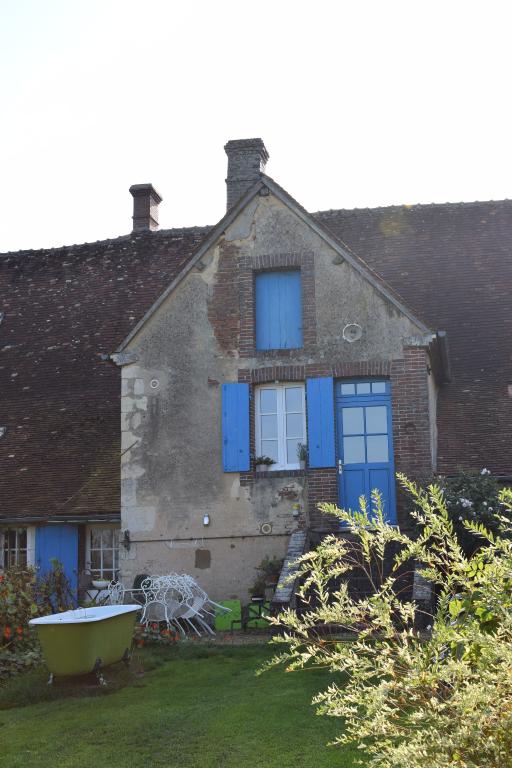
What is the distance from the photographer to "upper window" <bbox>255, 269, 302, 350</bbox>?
600 inches

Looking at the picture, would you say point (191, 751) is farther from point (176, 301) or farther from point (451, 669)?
point (176, 301)

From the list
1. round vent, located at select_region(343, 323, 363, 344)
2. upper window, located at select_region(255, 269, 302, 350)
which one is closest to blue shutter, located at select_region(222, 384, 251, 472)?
upper window, located at select_region(255, 269, 302, 350)

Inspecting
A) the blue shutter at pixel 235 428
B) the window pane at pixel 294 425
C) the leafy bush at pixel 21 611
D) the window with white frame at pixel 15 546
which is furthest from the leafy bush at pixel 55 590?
the window pane at pixel 294 425

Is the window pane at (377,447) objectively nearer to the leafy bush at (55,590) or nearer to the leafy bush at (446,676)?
the leafy bush at (55,590)

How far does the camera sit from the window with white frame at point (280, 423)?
14.8 meters

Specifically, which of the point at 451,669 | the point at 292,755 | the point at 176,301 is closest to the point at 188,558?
the point at 176,301

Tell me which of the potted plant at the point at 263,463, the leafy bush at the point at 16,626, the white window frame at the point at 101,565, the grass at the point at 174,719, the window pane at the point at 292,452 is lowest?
the grass at the point at 174,719

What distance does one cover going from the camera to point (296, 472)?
47.8 feet

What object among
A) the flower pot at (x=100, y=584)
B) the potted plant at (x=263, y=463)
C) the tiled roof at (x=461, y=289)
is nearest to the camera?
the potted plant at (x=263, y=463)

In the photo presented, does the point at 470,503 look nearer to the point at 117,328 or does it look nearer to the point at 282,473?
the point at 282,473

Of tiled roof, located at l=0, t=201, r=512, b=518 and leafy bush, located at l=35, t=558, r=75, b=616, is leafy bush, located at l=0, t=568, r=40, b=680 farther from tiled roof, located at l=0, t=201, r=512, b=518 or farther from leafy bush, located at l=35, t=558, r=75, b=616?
tiled roof, located at l=0, t=201, r=512, b=518

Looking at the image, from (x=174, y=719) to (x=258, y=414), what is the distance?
6.96 meters

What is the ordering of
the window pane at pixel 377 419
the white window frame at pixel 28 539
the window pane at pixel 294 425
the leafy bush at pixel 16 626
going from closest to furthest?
the leafy bush at pixel 16 626 < the window pane at pixel 377 419 < the window pane at pixel 294 425 < the white window frame at pixel 28 539

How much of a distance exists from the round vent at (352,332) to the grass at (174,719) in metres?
5.42
